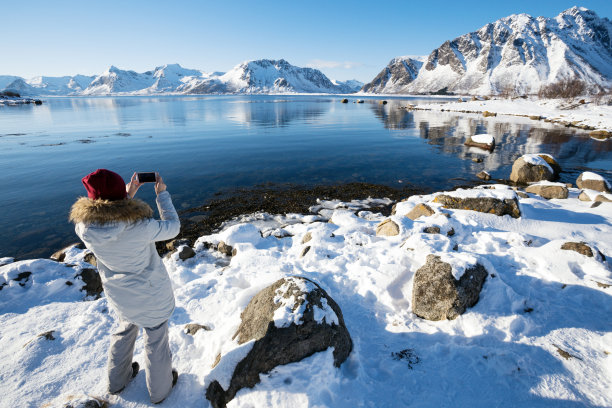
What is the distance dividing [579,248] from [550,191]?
8.55m

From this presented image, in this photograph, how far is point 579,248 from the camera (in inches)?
246

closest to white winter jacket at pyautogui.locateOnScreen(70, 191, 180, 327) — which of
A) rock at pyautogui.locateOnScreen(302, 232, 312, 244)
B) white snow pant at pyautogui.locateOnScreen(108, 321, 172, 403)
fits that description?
white snow pant at pyautogui.locateOnScreen(108, 321, 172, 403)

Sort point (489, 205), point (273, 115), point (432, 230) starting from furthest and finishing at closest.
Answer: point (273, 115)
point (489, 205)
point (432, 230)

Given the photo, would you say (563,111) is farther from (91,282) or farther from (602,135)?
(91,282)

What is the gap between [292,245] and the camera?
29.2 feet

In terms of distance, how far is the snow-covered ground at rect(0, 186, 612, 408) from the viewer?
367cm

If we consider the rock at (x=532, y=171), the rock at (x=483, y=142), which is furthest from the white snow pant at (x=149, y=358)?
the rock at (x=483, y=142)

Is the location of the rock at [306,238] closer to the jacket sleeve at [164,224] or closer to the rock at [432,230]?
the rock at [432,230]

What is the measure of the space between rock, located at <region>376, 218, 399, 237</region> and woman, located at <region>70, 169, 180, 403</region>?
6.52 metres

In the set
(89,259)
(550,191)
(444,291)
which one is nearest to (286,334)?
(444,291)

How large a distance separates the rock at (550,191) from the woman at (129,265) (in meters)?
16.2

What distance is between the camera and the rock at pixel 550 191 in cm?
1249

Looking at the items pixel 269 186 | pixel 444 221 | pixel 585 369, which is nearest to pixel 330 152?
pixel 269 186

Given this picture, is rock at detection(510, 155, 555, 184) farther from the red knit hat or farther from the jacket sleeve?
the red knit hat
